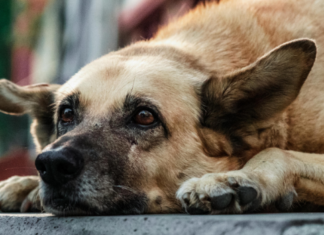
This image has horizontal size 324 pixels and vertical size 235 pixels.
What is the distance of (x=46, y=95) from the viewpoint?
2.60 meters

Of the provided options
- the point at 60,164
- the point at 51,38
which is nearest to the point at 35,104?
the point at 60,164

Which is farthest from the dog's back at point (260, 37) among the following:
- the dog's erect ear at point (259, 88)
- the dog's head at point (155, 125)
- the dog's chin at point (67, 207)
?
the dog's chin at point (67, 207)

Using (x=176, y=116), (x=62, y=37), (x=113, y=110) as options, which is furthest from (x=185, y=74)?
(x=62, y=37)

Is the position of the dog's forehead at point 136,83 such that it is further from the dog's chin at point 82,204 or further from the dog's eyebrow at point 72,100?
the dog's chin at point 82,204

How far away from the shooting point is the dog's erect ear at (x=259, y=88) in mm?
1781

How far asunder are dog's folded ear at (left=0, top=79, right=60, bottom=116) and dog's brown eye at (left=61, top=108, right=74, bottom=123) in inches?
19.0

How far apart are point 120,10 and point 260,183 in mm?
4816

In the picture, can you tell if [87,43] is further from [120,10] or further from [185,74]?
[185,74]

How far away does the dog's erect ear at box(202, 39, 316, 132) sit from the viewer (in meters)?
1.78

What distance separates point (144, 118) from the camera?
6.28ft

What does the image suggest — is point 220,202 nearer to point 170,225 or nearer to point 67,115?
point 170,225

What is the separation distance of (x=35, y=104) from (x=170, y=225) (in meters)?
1.69

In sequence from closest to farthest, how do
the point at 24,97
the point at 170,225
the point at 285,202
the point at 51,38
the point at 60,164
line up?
the point at 170,225 < the point at 60,164 < the point at 285,202 < the point at 24,97 < the point at 51,38

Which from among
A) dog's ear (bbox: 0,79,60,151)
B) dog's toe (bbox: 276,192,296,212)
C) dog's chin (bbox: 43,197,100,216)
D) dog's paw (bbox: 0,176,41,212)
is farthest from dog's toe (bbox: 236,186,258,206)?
dog's ear (bbox: 0,79,60,151)
